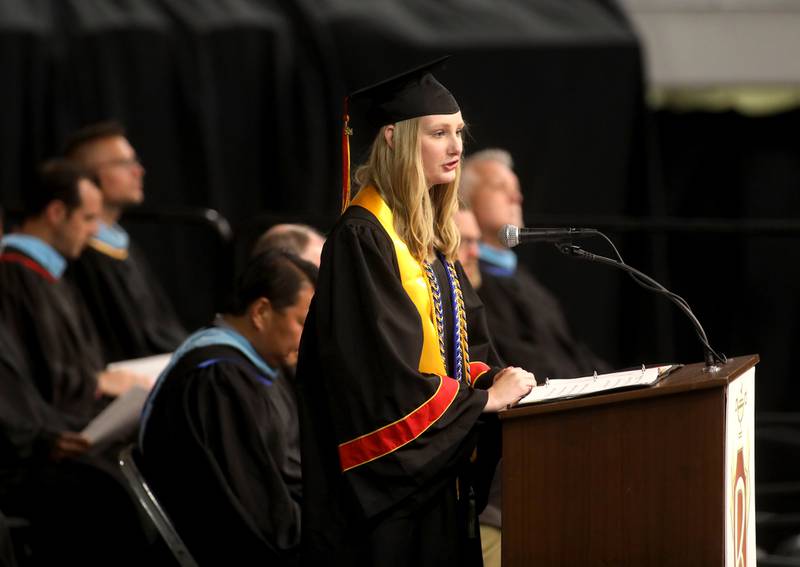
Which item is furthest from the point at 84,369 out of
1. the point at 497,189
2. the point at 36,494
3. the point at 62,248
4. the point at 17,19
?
the point at 17,19

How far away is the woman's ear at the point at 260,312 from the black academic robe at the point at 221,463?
101 mm

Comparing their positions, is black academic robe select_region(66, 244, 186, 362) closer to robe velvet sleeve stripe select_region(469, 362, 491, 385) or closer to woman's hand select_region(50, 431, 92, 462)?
woman's hand select_region(50, 431, 92, 462)

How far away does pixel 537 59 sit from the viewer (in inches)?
317

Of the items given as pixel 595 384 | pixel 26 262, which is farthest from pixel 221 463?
pixel 26 262

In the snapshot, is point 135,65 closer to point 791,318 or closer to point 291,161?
point 291,161

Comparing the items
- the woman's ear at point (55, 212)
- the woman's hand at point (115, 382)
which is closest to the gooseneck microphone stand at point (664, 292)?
the woman's hand at point (115, 382)

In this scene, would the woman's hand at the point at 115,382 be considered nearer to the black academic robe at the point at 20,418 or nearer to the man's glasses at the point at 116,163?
the black academic robe at the point at 20,418

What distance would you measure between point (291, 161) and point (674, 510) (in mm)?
5115

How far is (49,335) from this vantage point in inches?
235

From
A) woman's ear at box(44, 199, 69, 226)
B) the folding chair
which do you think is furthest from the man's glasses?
the folding chair

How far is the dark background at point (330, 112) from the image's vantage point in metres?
7.65

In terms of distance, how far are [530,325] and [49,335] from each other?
84.7 inches

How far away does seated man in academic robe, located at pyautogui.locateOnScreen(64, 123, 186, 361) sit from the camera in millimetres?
6809

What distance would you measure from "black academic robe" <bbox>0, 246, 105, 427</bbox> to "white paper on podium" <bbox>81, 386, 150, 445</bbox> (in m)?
0.81
